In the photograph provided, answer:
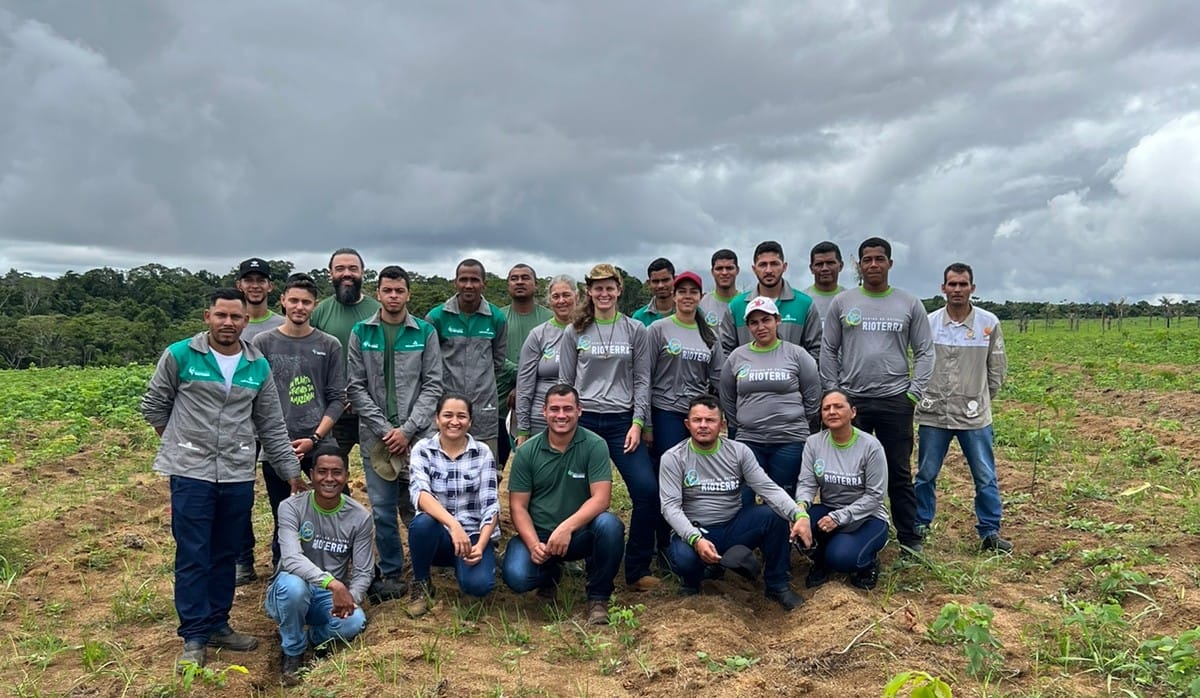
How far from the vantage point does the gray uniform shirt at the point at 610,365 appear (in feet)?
15.4

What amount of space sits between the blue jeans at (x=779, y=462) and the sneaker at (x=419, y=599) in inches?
77.7

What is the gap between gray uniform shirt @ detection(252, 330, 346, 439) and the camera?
182 inches

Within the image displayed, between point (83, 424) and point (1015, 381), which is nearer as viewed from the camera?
point (83, 424)

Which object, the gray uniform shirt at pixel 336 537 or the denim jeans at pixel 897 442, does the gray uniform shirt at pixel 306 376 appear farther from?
the denim jeans at pixel 897 442

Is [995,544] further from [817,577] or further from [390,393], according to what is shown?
[390,393]

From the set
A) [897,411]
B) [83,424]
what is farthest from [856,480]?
[83,424]

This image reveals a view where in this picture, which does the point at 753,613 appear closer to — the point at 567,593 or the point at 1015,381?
the point at 567,593

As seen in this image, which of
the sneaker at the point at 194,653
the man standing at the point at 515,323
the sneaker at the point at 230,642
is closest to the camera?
the sneaker at the point at 194,653

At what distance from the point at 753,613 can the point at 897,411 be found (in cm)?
156

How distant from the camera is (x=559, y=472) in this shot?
14.8ft

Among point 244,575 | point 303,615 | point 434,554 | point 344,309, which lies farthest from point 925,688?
point 244,575

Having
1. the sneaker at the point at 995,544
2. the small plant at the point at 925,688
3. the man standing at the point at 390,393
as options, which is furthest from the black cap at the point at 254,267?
the sneaker at the point at 995,544

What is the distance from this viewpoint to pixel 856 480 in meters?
4.51

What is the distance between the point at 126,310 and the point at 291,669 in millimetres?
63757
